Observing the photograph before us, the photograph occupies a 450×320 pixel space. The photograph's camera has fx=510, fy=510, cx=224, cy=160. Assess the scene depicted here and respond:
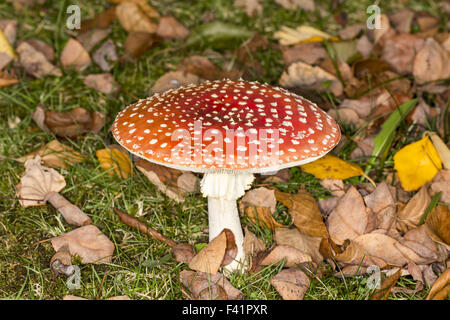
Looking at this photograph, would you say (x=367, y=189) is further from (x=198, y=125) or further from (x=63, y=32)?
(x=63, y=32)

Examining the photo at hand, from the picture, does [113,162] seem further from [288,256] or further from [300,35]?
[300,35]

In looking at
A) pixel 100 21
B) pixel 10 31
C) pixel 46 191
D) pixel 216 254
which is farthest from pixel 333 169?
pixel 10 31

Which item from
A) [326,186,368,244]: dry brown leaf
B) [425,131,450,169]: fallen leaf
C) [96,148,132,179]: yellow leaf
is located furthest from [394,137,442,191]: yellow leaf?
[96,148,132,179]: yellow leaf

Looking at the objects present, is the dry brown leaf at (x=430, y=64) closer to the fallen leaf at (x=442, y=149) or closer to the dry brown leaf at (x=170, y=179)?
the fallen leaf at (x=442, y=149)

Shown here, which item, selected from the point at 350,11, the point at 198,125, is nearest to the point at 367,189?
the point at 198,125

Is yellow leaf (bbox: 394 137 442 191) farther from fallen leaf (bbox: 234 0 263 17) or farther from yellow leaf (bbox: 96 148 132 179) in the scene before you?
fallen leaf (bbox: 234 0 263 17)
